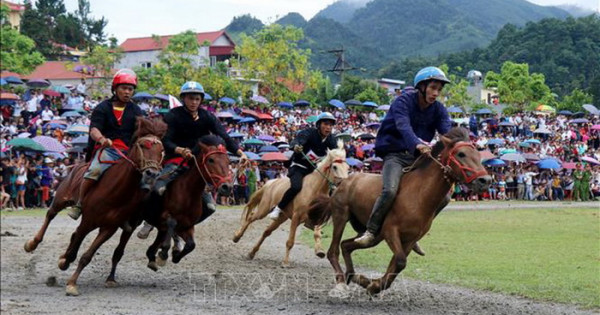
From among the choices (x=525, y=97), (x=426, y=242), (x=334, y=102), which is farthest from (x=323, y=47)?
(x=426, y=242)

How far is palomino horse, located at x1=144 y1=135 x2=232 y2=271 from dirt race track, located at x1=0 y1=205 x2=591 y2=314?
0.79 metres

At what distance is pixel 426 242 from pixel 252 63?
4977 cm

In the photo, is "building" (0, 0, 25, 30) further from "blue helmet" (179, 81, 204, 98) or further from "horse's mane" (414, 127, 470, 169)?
"blue helmet" (179, 81, 204, 98)

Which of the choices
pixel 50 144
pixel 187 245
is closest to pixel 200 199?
pixel 187 245

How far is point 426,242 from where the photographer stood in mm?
19453

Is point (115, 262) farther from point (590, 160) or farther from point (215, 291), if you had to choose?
point (590, 160)

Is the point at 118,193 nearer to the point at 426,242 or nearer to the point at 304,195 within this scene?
the point at 304,195

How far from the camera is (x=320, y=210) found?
12156mm

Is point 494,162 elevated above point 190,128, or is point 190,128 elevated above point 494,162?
point 190,128

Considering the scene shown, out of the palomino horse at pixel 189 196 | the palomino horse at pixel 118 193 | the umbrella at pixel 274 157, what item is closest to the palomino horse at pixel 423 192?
the palomino horse at pixel 189 196

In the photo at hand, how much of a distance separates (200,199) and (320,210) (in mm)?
1953

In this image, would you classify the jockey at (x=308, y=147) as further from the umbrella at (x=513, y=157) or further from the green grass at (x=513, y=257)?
the umbrella at (x=513, y=157)

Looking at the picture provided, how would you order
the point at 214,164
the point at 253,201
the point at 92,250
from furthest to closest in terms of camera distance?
the point at 253,201
the point at 214,164
the point at 92,250

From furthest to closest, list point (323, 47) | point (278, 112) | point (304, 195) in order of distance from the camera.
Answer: point (323, 47) < point (278, 112) < point (304, 195)
